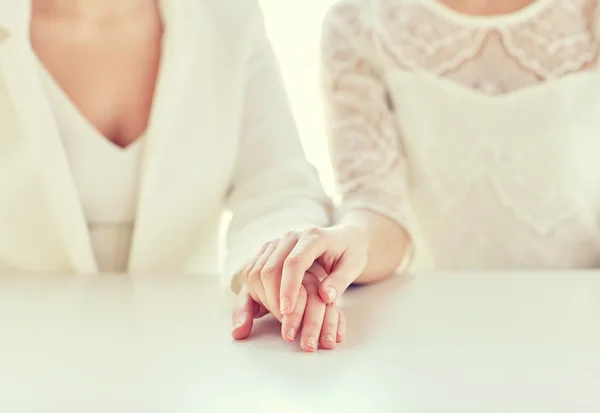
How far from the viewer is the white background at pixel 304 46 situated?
1218mm

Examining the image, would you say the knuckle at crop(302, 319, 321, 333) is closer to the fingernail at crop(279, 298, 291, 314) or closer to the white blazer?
the fingernail at crop(279, 298, 291, 314)

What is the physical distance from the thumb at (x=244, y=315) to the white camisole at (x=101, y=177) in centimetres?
25

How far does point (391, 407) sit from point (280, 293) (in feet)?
0.50

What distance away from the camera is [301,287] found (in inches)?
20.4

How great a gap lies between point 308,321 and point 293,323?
0.01 meters

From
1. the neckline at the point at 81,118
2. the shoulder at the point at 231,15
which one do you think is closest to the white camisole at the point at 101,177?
the neckline at the point at 81,118

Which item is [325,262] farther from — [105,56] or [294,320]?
[105,56]

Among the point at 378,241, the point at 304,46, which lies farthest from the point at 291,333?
the point at 304,46

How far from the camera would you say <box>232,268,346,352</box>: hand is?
1.58 ft

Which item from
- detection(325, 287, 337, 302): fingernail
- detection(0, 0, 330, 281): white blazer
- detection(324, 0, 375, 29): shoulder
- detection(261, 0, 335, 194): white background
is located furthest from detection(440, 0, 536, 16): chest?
detection(325, 287, 337, 302): fingernail

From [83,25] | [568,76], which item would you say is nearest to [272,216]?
[83,25]

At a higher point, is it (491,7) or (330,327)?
(491,7)

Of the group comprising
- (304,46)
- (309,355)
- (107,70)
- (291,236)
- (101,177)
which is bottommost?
(309,355)

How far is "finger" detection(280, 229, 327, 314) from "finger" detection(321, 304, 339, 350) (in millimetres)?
30
